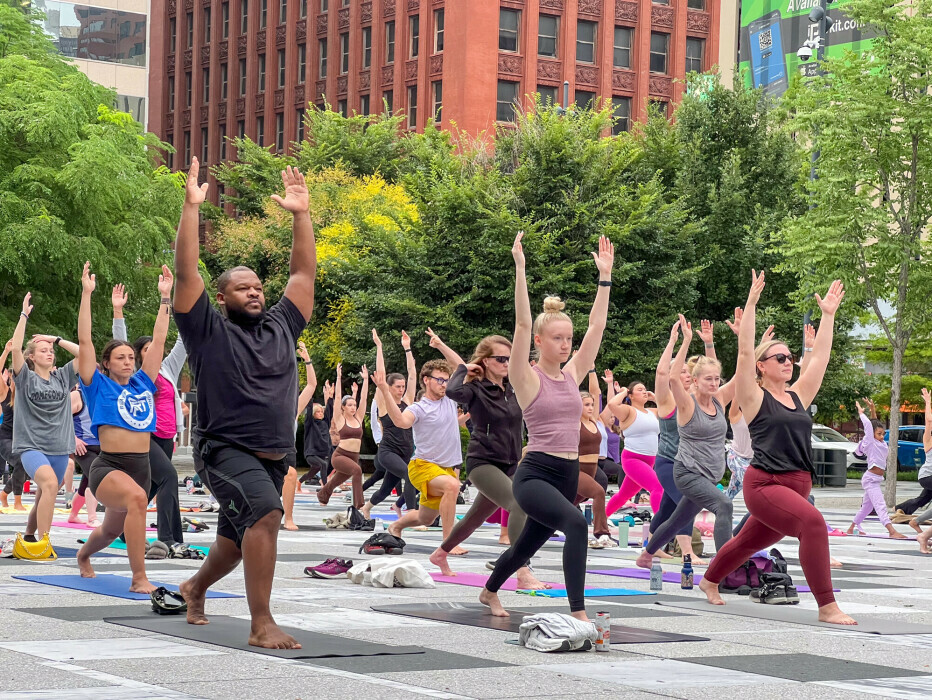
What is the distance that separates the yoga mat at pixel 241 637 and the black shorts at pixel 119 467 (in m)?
1.59

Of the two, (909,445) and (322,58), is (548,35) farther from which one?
(909,445)

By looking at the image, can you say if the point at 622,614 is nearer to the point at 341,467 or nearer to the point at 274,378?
the point at 274,378

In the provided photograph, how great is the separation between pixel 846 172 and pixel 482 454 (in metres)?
18.8

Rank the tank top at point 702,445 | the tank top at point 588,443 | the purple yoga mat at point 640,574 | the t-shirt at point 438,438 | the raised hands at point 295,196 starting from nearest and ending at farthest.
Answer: the raised hands at point 295,196, the tank top at point 702,445, the purple yoga mat at point 640,574, the t-shirt at point 438,438, the tank top at point 588,443

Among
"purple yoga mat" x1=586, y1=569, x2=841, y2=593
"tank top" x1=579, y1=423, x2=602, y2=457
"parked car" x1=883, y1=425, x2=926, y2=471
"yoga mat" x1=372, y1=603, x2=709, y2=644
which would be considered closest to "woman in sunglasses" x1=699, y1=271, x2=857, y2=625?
"yoga mat" x1=372, y1=603, x2=709, y2=644

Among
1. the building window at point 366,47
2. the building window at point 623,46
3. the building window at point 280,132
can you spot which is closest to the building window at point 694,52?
the building window at point 623,46

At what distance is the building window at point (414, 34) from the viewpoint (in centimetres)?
6719

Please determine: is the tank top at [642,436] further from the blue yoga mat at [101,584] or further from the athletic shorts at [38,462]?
the blue yoga mat at [101,584]

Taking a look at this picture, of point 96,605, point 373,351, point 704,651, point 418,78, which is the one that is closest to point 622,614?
point 704,651

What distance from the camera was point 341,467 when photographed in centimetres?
1919

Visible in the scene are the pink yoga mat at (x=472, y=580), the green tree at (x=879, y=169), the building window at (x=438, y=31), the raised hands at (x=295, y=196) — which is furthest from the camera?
the building window at (x=438, y=31)

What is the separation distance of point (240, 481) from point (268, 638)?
802mm

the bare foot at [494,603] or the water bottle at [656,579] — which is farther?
the water bottle at [656,579]

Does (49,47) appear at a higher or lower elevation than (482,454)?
higher
